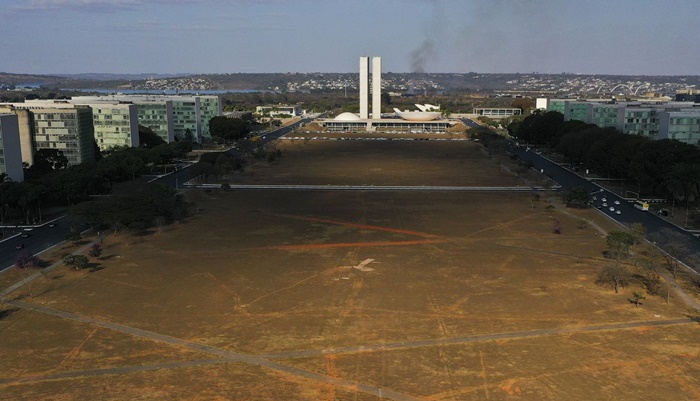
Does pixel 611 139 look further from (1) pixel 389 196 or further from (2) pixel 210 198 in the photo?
(2) pixel 210 198

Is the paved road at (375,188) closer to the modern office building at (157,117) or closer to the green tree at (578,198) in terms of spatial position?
the green tree at (578,198)

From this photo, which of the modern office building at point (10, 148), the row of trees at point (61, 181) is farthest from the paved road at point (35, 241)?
the modern office building at point (10, 148)

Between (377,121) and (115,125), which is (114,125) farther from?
(377,121)

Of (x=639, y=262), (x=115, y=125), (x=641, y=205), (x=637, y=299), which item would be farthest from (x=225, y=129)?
(x=637, y=299)

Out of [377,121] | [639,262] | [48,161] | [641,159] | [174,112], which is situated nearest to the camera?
[639,262]

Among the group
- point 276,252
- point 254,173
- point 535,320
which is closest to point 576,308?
point 535,320

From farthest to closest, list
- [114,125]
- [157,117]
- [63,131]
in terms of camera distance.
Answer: [157,117]
[114,125]
[63,131]

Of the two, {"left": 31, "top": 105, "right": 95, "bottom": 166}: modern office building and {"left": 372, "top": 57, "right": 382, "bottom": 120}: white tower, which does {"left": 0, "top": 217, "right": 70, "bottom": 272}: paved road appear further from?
{"left": 372, "top": 57, "right": 382, "bottom": 120}: white tower

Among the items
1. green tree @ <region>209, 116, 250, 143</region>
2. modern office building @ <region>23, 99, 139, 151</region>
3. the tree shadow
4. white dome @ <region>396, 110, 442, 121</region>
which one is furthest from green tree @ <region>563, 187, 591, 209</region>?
white dome @ <region>396, 110, 442, 121</region>
